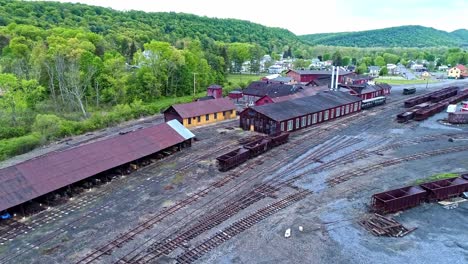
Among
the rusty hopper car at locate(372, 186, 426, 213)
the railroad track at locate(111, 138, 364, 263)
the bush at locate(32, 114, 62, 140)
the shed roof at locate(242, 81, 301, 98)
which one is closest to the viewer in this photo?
the railroad track at locate(111, 138, 364, 263)

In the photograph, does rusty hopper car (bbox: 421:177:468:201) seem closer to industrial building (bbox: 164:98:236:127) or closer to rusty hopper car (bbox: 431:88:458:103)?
industrial building (bbox: 164:98:236:127)

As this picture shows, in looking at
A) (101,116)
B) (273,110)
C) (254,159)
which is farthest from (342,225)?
(101,116)

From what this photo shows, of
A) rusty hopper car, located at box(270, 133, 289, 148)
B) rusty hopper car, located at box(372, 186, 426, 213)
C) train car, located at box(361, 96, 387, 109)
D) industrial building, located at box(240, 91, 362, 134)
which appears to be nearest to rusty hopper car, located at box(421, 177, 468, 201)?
rusty hopper car, located at box(372, 186, 426, 213)

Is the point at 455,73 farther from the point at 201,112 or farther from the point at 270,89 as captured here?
the point at 201,112

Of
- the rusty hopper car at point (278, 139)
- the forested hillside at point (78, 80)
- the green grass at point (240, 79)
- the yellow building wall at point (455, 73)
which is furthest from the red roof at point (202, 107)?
the yellow building wall at point (455, 73)

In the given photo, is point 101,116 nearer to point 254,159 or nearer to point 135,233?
point 254,159

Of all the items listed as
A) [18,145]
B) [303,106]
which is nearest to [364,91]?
[303,106]
